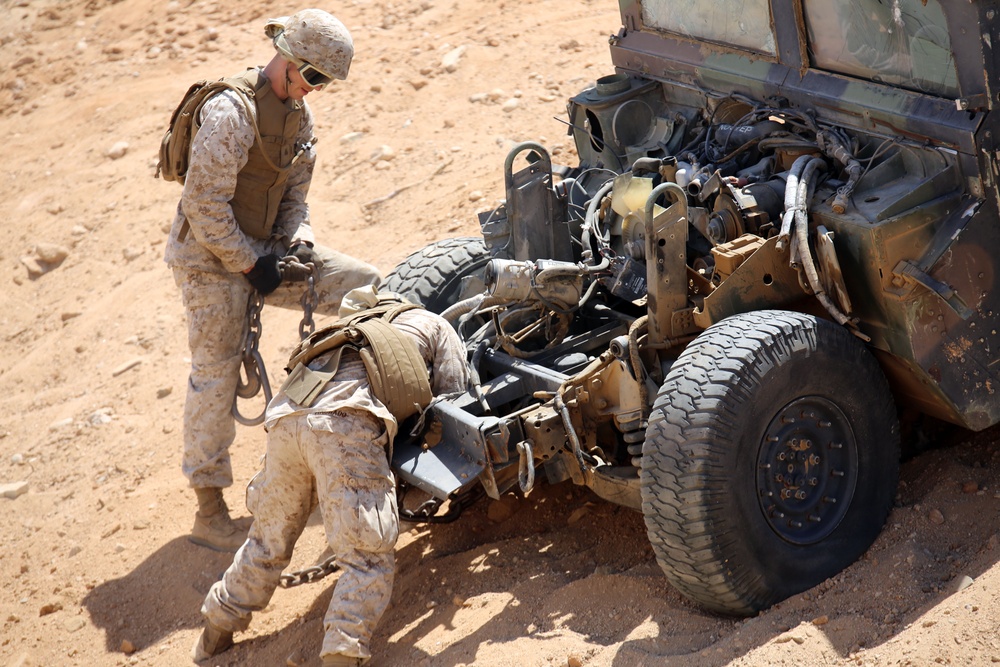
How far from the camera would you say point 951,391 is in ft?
12.6

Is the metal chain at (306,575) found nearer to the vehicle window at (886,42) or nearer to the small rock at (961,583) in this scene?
the small rock at (961,583)

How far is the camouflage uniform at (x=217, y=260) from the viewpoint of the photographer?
504cm

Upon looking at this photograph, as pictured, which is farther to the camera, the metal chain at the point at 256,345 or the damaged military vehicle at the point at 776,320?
the metal chain at the point at 256,345

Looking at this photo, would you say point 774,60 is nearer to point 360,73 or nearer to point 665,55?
point 665,55

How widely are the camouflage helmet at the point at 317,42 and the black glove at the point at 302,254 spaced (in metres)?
0.87

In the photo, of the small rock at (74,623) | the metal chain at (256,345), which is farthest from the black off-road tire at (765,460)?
the small rock at (74,623)

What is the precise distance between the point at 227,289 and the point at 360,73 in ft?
15.7

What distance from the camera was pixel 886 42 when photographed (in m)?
4.03

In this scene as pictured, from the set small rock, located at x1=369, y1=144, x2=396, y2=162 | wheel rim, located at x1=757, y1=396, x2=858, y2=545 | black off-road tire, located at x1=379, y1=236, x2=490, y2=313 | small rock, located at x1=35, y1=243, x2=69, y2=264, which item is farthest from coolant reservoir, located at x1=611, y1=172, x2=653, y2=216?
small rock, located at x1=35, y1=243, x2=69, y2=264

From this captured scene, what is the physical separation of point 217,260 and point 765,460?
111 inches

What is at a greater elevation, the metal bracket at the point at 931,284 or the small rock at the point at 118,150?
the metal bracket at the point at 931,284

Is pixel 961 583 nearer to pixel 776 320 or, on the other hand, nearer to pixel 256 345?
pixel 776 320

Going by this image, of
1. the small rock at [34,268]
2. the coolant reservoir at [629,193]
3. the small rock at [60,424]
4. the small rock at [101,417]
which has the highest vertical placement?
the coolant reservoir at [629,193]

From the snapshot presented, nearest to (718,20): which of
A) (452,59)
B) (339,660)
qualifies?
(339,660)
